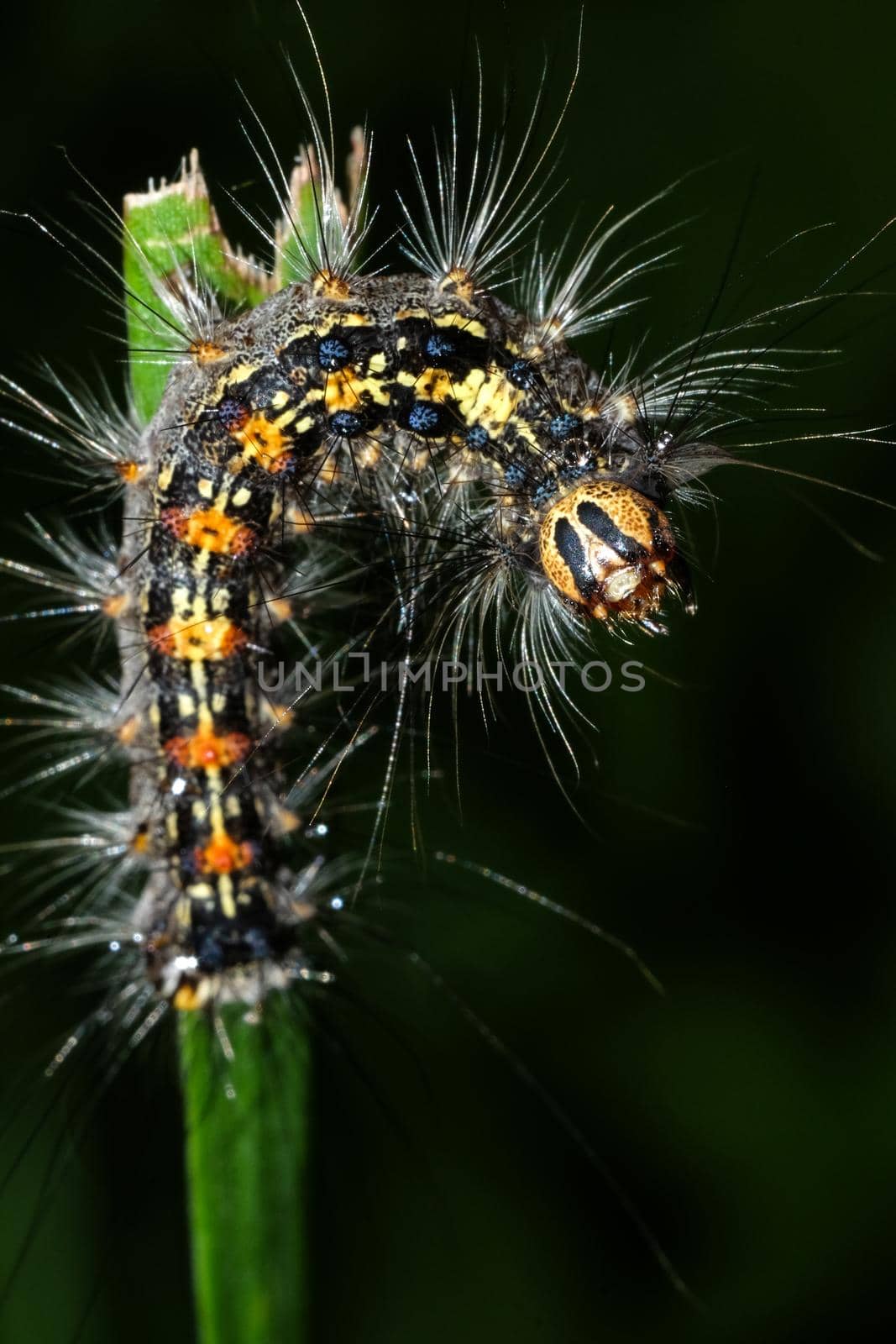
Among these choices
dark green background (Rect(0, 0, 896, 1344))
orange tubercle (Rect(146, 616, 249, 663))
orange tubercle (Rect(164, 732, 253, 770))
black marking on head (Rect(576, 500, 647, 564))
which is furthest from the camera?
dark green background (Rect(0, 0, 896, 1344))

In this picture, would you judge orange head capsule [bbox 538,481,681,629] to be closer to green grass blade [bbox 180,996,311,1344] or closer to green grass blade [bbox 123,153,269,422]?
green grass blade [bbox 123,153,269,422]

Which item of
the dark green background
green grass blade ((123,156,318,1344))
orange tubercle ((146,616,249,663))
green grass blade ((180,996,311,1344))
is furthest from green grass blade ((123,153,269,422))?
green grass blade ((180,996,311,1344))

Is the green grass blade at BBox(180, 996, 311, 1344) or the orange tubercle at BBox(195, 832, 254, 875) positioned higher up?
the orange tubercle at BBox(195, 832, 254, 875)

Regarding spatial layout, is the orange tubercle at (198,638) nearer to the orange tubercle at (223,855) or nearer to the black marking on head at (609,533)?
the orange tubercle at (223,855)

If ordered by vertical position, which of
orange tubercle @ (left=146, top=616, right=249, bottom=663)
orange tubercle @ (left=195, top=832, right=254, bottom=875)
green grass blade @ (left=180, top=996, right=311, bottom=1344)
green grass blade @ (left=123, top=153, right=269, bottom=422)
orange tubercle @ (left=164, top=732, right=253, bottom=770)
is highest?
green grass blade @ (left=123, top=153, right=269, bottom=422)

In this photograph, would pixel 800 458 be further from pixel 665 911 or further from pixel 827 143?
pixel 665 911

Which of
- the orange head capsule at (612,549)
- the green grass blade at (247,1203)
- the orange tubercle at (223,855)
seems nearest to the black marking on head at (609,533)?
the orange head capsule at (612,549)

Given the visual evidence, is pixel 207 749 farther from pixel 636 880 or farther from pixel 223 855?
pixel 636 880

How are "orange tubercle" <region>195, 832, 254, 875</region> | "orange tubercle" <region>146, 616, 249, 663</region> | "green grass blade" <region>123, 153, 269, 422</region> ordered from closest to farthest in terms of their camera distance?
"green grass blade" <region>123, 153, 269, 422</region> < "orange tubercle" <region>146, 616, 249, 663</region> < "orange tubercle" <region>195, 832, 254, 875</region>

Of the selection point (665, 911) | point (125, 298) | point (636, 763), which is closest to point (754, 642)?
point (636, 763)
